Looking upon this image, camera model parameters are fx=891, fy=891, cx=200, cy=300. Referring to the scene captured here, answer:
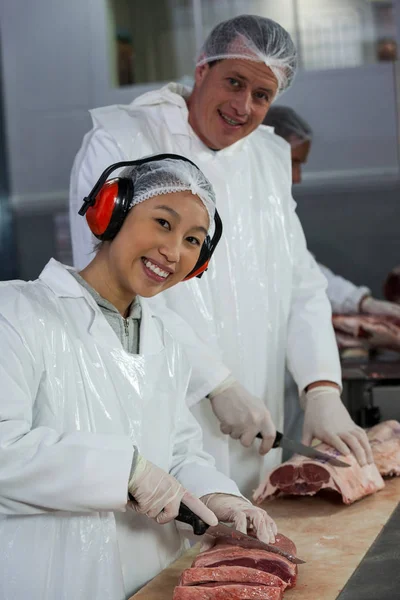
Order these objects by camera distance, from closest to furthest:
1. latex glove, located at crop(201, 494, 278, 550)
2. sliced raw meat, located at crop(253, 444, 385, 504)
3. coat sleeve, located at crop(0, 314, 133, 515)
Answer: coat sleeve, located at crop(0, 314, 133, 515) → latex glove, located at crop(201, 494, 278, 550) → sliced raw meat, located at crop(253, 444, 385, 504)

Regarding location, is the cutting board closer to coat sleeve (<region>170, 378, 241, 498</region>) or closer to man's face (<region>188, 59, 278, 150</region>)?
coat sleeve (<region>170, 378, 241, 498</region>)

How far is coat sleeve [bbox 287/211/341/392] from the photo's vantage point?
3.04 metres

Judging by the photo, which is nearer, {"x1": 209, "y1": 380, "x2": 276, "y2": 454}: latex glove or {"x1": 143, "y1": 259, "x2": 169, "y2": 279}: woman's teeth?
{"x1": 143, "y1": 259, "x2": 169, "y2": 279}: woman's teeth

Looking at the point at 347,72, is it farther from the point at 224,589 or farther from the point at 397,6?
the point at 224,589

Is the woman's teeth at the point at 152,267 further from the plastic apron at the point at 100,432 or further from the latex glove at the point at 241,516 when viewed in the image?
the latex glove at the point at 241,516

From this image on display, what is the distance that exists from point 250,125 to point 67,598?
5.31 feet

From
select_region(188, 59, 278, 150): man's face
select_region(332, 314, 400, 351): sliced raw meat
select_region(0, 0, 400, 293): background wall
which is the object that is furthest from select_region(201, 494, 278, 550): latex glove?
select_region(0, 0, 400, 293): background wall

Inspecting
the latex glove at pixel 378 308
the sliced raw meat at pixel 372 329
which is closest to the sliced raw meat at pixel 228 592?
the sliced raw meat at pixel 372 329

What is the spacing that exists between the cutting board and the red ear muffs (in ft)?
2.63

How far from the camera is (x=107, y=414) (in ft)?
6.80

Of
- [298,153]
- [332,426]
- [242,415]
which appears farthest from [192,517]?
[298,153]

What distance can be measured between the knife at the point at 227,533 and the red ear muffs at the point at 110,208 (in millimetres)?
654

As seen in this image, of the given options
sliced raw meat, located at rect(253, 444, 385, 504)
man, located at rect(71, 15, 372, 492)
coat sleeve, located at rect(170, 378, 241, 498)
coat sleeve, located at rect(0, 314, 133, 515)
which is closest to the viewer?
coat sleeve, located at rect(0, 314, 133, 515)

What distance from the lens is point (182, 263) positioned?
214cm
